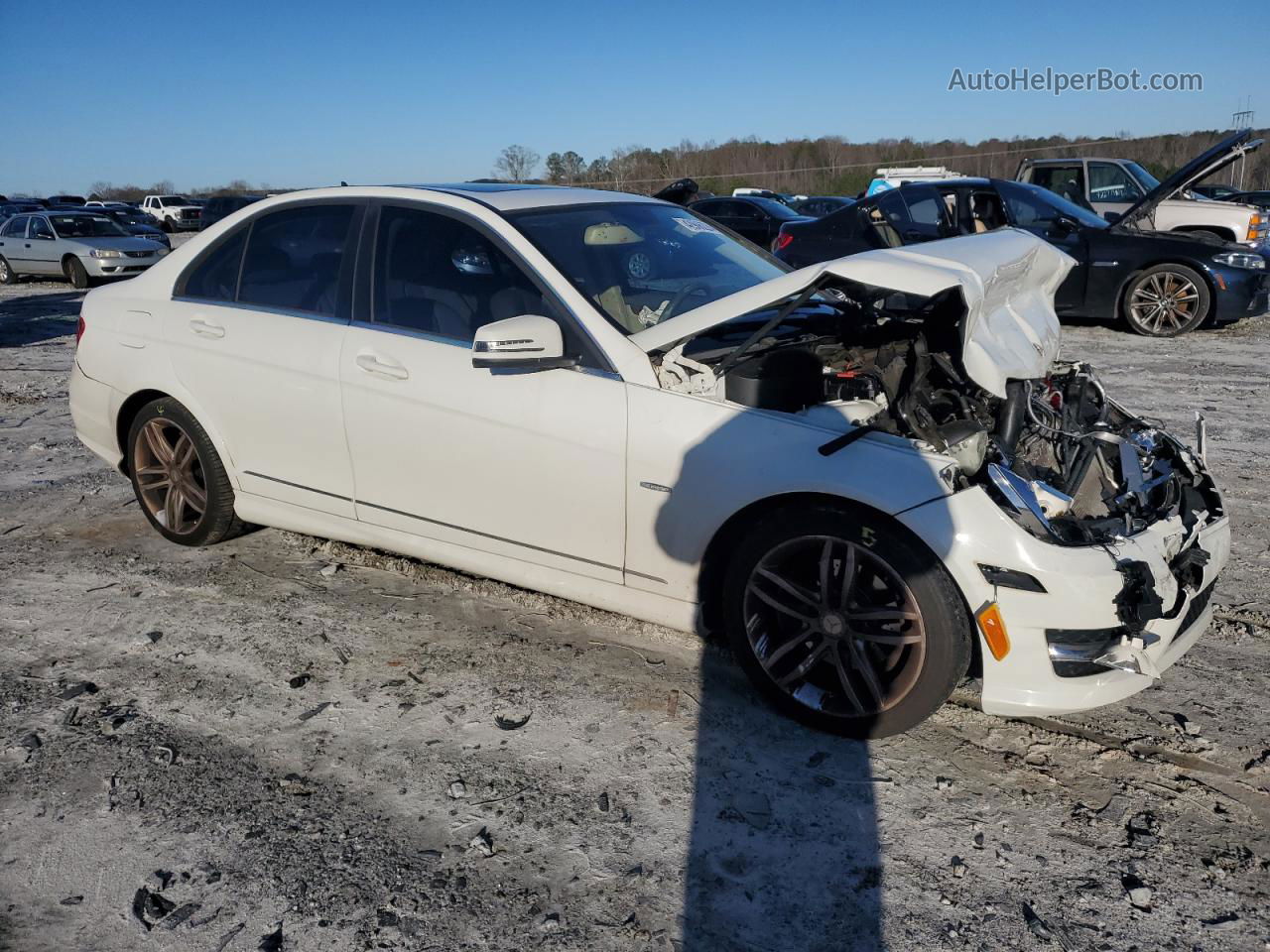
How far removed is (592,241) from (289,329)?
1344 millimetres

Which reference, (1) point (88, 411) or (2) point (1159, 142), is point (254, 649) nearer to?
(1) point (88, 411)

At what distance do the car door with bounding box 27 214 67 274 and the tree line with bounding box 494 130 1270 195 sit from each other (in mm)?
→ 22015

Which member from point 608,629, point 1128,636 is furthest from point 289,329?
point 1128,636

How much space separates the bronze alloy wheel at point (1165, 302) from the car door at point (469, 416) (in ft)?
29.4

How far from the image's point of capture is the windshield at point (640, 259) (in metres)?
3.56

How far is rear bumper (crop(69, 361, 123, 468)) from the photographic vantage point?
15.2ft

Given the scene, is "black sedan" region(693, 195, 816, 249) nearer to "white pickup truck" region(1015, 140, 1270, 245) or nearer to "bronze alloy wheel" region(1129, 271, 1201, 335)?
"white pickup truck" region(1015, 140, 1270, 245)

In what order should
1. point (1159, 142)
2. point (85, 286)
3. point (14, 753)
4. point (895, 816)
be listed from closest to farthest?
point (895, 816) < point (14, 753) < point (85, 286) < point (1159, 142)

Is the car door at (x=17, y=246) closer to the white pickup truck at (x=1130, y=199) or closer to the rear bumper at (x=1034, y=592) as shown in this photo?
the white pickup truck at (x=1130, y=199)

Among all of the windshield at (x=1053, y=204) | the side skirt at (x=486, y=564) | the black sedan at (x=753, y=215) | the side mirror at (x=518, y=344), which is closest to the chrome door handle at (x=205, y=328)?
the side skirt at (x=486, y=564)

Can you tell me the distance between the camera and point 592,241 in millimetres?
3783

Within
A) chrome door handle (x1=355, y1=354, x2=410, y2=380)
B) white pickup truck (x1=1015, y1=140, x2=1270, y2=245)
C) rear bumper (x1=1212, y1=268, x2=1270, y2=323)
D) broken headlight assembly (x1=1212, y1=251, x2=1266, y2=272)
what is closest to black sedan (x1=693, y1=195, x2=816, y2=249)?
white pickup truck (x1=1015, y1=140, x2=1270, y2=245)

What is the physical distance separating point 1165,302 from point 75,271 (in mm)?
17643

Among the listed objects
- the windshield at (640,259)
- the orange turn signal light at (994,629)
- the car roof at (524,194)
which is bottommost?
the orange turn signal light at (994,629)
